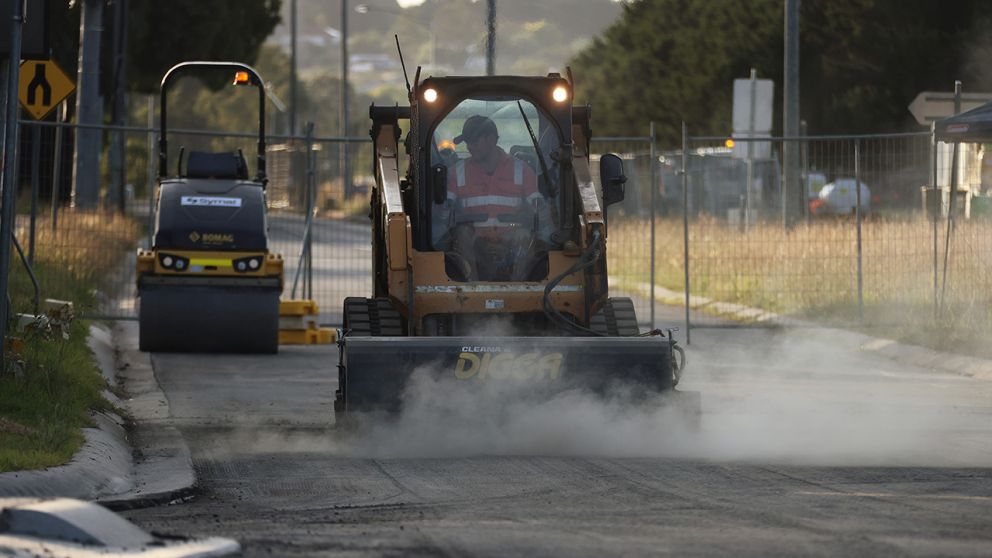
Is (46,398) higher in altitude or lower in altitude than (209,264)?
lower

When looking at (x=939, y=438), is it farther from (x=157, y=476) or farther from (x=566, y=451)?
(x=157, y=476)

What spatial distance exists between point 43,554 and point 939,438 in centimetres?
675

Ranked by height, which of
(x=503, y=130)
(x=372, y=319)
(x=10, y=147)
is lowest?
(x=372, y=319)

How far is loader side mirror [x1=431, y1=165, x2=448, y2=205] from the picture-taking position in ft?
43.9

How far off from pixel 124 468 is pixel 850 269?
12.8 metres

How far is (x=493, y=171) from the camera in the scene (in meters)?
13.5

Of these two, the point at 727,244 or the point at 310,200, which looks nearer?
the point at 310,200

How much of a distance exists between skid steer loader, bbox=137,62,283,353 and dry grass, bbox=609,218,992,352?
6477 mm

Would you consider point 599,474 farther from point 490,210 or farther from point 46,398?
point 46,398

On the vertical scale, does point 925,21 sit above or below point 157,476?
above

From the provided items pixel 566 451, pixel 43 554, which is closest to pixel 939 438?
pixel 566 451

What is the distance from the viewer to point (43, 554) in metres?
7.82

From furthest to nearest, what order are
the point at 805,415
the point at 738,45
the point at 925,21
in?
the point at 738,45, the point at 925,21, the point at 805,415

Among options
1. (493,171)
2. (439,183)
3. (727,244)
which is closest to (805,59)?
(727,244)
